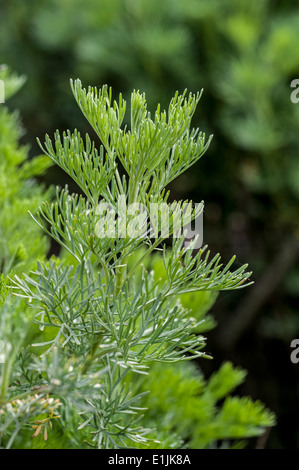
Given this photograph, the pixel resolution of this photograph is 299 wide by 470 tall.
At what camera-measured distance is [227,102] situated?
4.07 ft

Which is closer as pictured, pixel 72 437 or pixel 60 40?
pixel 72 437

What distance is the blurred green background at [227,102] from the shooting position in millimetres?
1159

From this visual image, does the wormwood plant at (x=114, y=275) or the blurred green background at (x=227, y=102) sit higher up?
the blurred green background at (x=227, y=102)

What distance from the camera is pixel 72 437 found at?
34 centimetres

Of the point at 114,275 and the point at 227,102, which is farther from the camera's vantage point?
the point at 227,102

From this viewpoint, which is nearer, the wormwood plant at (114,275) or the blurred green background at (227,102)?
the wormwood plant at (114,275)

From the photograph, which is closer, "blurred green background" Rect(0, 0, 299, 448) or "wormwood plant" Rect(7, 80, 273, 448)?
"wormwood plant" Rect(7, 80, 273, 448)

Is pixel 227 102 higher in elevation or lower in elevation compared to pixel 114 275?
higher

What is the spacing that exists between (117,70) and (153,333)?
1.14 m

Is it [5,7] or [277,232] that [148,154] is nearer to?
[277,232]

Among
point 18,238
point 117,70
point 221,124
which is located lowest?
point 18,238

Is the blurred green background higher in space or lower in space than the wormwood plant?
higher

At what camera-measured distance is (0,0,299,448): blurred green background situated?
1.16 m
